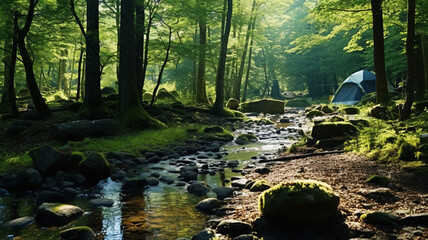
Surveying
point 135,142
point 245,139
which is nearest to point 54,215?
point 135,142

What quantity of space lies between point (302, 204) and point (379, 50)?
421 inches

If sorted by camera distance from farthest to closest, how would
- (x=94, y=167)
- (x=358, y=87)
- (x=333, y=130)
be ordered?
(x=358, y=87), (x=333, y=130), (x=94, y=167)

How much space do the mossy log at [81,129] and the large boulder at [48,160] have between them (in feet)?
8.91

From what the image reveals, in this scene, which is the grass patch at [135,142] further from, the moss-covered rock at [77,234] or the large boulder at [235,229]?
the large boulder at [235,229]

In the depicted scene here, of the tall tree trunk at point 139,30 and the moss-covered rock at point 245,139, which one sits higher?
the tall tree trunk at point 139,30

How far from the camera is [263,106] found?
88.4ft

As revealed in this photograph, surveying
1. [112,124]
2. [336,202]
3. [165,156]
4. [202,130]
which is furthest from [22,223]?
[202,130]

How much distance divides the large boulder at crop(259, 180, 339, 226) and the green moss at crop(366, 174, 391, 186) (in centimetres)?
166

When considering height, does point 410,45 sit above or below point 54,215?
above

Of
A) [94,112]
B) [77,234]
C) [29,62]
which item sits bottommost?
[77,234]

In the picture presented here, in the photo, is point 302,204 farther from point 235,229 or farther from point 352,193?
point 352,193

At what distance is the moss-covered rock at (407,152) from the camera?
6315 mm

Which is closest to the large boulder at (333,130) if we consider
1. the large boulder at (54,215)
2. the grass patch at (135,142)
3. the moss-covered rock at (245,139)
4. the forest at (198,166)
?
the forest at (198,166)

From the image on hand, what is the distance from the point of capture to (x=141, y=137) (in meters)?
11.3
